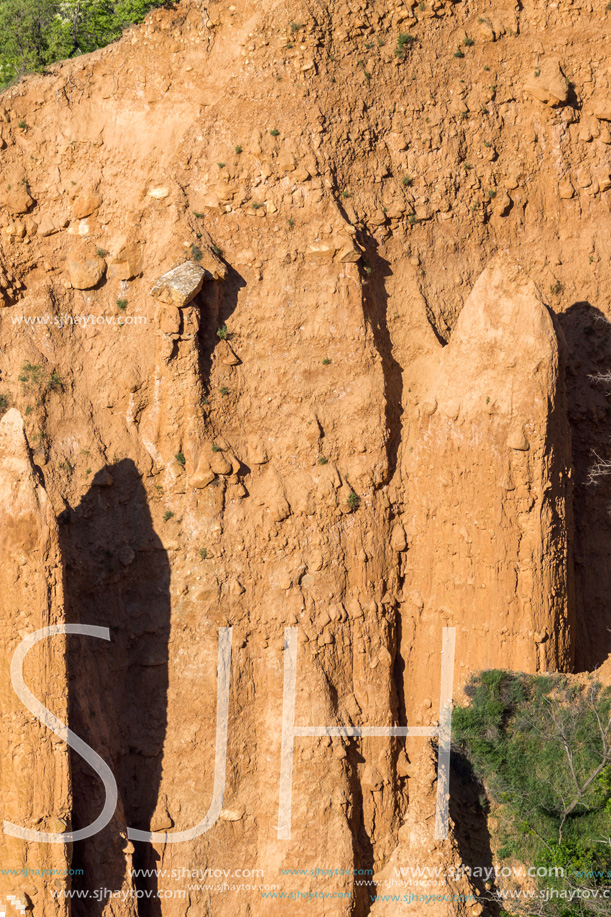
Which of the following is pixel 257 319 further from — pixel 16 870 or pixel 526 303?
pixel 16 870

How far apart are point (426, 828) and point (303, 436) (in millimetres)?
6958

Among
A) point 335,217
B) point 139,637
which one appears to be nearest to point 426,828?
point 139,637

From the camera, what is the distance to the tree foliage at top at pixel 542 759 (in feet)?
52.2

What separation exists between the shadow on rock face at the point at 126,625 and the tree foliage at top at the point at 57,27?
996 centimetres

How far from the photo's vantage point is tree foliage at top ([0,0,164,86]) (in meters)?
20.8

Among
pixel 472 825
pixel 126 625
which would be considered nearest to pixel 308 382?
pixel 126 625

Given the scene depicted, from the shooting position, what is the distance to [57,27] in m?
21.8

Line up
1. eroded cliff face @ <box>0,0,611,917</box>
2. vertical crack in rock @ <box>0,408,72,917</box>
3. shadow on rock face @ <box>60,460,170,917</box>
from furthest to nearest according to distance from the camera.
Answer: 1. eroded cliff face @ <box>0,0,611,917</box>
2. shadow on rock face @ <box>60,460,170,917</box>
3. vertical crack in rock @ <box>0,408,72,917</box>

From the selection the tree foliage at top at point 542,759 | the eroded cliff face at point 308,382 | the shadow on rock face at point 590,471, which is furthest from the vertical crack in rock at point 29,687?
the shadow on rock face at point 590,471

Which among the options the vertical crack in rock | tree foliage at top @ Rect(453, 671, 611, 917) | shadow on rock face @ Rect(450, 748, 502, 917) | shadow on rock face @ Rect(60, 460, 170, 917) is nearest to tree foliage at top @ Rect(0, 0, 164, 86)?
shadow on rock face @ Rect(60, 460, 170, 917)

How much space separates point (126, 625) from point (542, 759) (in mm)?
7608

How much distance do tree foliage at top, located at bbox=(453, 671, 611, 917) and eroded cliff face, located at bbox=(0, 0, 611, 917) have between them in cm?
63

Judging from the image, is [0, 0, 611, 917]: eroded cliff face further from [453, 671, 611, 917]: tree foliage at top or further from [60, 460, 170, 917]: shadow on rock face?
[453, 671, 611, 917]: tree foliage at top

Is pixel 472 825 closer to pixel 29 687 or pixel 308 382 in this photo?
pixel 29 687
